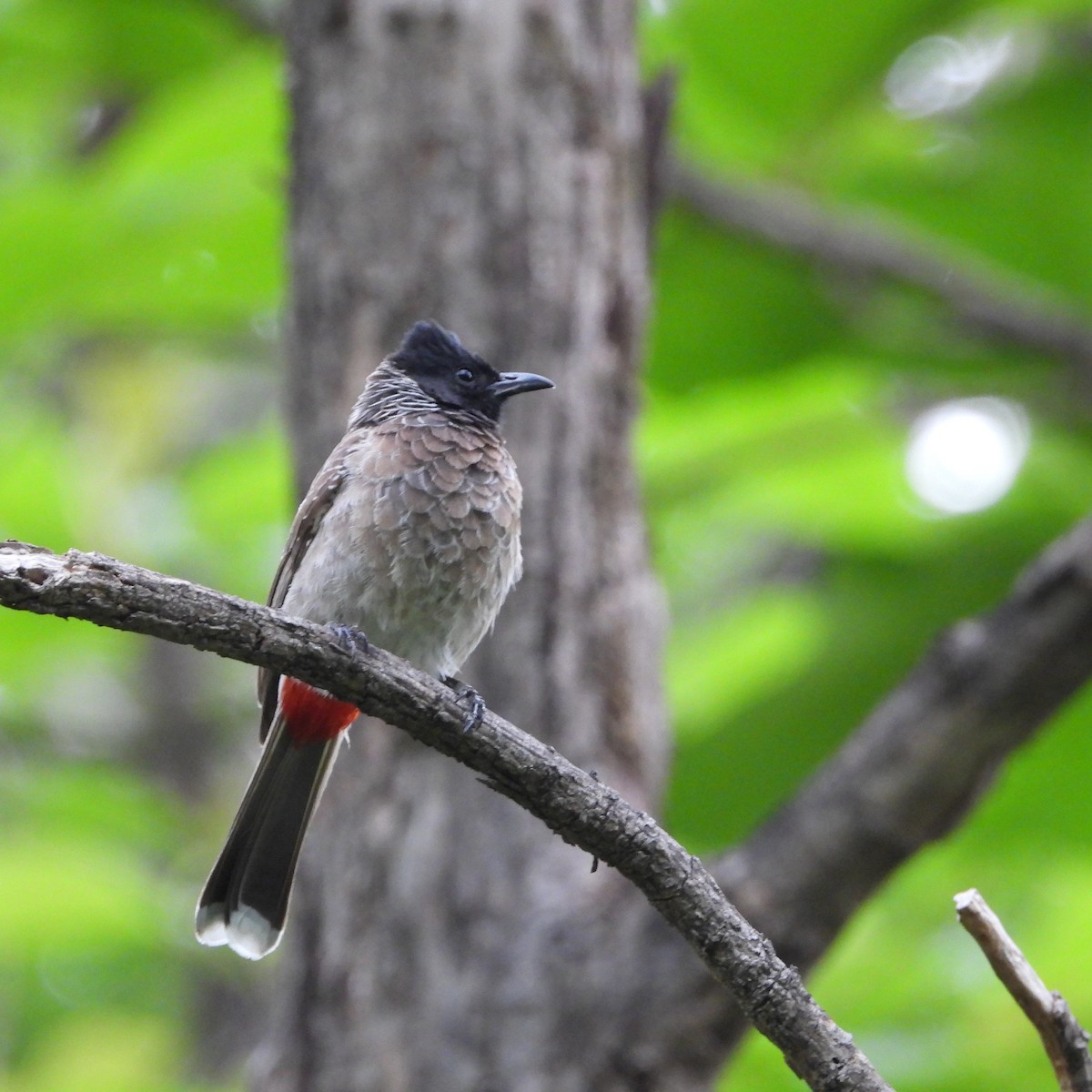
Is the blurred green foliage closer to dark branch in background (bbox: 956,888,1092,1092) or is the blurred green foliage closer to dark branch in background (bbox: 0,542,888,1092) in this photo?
dark branch in background (bbox: 956,888,1092,1092)

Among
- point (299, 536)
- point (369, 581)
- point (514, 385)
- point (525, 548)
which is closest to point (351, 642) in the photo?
point (369, 581)

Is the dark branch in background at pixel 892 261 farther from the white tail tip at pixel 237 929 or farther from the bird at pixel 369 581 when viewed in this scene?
the white tail tip at pixel 237 929

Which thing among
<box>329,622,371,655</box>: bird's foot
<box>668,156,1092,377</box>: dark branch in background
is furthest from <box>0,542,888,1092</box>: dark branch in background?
<box>668,156,1092,377</box>: dark branch in background

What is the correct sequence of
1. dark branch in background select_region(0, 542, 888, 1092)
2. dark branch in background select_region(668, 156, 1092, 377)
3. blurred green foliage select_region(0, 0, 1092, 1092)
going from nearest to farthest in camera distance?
dark branch in background select_region(0, 542, 888, 1092) → blurred green foliage select_region(0, 0, 1092, 1092) → dark branch in background select_region(668, 156, 1092, 377)

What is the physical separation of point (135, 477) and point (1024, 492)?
4.00 metres

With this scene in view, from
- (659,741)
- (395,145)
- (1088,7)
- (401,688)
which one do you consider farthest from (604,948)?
(1088,7)

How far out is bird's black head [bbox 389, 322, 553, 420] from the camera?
3965mm

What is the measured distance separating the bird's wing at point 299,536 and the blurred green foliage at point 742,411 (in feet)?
6.08

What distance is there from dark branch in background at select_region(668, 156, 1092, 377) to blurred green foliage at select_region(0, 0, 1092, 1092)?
0.13m

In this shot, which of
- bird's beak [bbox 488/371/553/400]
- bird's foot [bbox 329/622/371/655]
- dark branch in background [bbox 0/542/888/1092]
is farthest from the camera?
bird's beak [bbox 488/371/553/400]

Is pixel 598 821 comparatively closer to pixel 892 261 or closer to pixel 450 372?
pixel 450 372

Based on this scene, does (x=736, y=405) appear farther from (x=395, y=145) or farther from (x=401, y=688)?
(x=401, y=688)

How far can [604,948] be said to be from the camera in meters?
4.00

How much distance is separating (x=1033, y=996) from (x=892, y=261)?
3890mm
